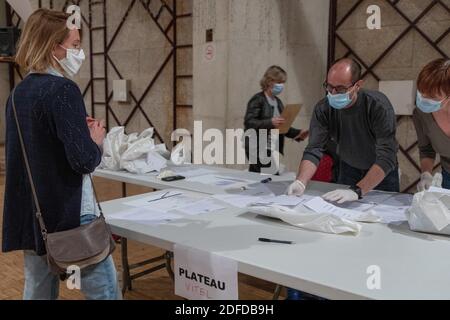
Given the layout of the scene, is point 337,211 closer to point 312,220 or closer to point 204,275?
point 312,220

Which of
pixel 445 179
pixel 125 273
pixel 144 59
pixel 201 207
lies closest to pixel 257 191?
pixel 201 207

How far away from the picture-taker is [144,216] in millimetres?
1692

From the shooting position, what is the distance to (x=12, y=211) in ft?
4.40

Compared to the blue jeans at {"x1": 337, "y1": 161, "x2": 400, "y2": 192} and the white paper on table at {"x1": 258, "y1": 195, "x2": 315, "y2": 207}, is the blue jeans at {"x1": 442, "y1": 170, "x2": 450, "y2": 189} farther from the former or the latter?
the white paper on table at {"x1": 258, "y1": 195, "x2": 315, "y2": 207}

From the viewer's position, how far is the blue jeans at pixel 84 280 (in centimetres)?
134

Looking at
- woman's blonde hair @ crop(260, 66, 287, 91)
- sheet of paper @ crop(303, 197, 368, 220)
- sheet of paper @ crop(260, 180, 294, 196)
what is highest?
woman's blonde hair @ crop(260, 66, 287, 91)

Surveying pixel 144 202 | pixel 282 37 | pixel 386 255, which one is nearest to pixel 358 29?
pixel 282 37

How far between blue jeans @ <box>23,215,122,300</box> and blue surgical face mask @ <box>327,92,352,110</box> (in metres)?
1.19

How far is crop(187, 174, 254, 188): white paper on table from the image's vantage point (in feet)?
7.63

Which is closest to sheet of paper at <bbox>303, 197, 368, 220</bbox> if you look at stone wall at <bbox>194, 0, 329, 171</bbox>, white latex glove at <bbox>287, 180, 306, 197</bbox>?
white latex glove at <bbox>287, 180, 306, 197</bbox>

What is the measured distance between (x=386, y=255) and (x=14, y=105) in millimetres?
1106

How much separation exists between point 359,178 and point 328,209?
0.69 metres

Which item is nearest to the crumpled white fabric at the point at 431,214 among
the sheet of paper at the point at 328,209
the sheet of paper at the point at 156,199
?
the sheet of paper at the point at 328,209
